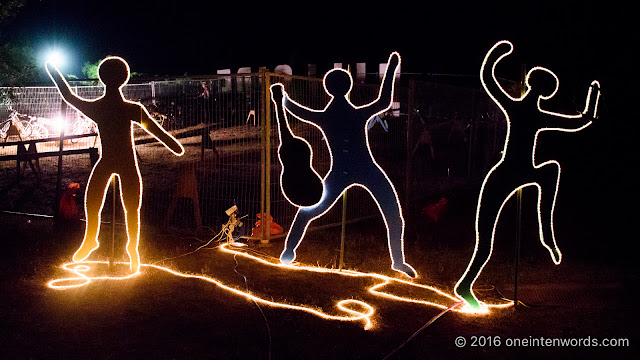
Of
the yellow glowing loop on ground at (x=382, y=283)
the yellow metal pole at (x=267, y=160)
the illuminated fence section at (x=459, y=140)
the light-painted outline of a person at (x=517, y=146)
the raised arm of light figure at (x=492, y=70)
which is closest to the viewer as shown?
the raised arm of light figure at (x=492, y=70)

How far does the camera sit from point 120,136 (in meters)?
6.28

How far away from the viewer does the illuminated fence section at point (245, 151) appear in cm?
853

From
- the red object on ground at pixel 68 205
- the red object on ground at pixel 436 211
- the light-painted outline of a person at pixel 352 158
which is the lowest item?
the red object on ground at pixel 436 211

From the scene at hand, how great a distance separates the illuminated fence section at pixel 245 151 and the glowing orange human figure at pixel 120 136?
1646 mm

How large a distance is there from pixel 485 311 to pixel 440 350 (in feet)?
3.56

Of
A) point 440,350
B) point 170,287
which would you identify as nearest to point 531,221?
point 440,350

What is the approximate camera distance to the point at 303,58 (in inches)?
1730

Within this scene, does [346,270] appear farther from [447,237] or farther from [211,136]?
[211,136]

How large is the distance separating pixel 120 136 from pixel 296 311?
3001mm

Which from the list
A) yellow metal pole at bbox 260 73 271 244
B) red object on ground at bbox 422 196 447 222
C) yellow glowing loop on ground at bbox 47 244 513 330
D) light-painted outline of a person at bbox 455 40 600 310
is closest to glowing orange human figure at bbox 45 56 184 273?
yellow glowing loop on ground at bbox 47 244 513 330

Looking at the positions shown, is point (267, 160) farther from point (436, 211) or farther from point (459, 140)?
point (459, 140)

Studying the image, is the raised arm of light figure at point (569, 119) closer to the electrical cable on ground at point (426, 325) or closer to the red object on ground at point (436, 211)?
the electrical cable on ground at point (426, 325)

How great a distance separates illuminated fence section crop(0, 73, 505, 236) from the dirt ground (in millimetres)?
1359

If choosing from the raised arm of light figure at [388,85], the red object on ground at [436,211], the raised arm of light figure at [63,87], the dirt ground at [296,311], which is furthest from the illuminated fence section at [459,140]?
the raised arm of light figure at [63,87]
